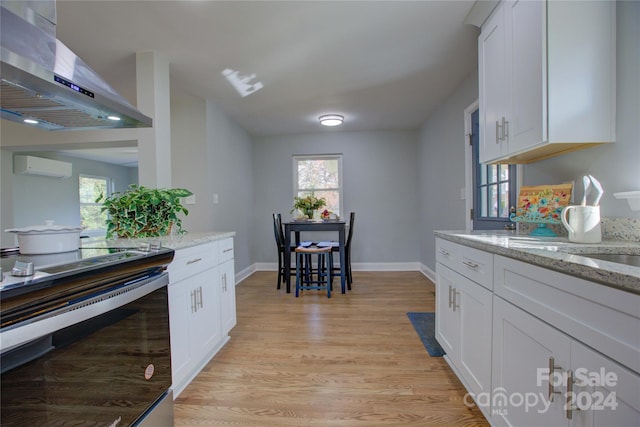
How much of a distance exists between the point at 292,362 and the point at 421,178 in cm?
363

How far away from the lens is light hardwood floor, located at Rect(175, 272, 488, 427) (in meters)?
1.45

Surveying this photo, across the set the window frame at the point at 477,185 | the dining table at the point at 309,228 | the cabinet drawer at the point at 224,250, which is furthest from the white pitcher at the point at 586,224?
the dining table at the point at 309,228

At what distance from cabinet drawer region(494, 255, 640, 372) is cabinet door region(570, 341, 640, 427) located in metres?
0.03

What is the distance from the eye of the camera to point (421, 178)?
4.61m

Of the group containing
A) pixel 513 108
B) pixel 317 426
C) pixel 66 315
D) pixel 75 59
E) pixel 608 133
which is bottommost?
pixel 317 426

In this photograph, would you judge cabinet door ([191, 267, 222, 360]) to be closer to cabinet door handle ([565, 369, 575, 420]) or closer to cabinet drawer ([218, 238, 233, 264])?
cabinet drawer ([218, 238, 233, 264])

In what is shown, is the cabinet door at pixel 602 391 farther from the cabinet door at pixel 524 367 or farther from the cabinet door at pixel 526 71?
the cabinet door at pixel 526 71

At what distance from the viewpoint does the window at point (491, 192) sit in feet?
7.45

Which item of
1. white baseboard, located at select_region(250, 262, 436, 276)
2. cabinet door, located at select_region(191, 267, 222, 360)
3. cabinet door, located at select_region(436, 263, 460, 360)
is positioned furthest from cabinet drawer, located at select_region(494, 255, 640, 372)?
white baseboard, located at select_region(250, 262, 436, 276)

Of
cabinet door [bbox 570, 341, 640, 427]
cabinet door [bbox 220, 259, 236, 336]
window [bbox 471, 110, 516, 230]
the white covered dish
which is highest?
window [bbox 471, 110, 516, 230]

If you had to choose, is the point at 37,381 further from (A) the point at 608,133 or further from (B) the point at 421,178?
(B) the point at 421,178

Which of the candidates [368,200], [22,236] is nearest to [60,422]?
[22,236]

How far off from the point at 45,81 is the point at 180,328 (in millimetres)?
1264

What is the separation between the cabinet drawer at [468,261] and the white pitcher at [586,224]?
0.40 metres
